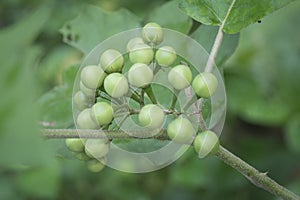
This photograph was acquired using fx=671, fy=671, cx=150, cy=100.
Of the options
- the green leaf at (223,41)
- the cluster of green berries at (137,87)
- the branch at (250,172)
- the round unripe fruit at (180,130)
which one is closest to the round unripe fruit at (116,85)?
the cluster of green berries at (137,87)

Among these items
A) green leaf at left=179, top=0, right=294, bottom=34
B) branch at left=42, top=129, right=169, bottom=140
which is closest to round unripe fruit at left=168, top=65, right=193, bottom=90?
branch at left=42, top=129, right=169, bottom=140

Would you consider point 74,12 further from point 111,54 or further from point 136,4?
point 111,54

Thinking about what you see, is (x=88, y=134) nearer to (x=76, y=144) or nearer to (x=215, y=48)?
(x=76, y=144)

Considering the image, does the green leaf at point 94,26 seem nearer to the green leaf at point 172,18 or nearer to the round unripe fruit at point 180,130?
the green leaf at point 172,18

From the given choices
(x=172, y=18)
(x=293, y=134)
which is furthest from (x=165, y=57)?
(x=293, y=134)

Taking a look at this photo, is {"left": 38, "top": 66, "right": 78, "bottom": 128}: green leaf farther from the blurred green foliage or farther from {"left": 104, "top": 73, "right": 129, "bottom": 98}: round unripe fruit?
the blurred green foliage

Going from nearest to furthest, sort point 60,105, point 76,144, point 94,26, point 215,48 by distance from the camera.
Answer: point 76,144, point 215,48, point 60,105, point 94,26
